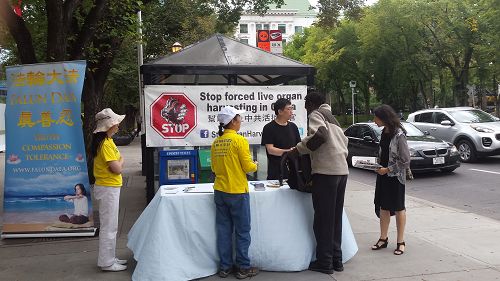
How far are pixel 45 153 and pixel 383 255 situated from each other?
4.64 metres

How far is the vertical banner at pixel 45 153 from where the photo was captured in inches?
248

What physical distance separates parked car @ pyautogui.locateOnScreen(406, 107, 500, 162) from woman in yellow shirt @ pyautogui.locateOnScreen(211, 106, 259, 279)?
10972 mm

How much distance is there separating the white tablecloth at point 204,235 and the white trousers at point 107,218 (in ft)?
0.90

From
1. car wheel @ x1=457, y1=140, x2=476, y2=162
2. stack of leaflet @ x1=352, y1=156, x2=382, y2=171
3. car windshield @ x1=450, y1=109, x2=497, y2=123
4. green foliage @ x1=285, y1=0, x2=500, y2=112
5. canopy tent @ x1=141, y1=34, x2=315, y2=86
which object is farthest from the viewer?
green foliage @ x1=285, y1=0, x2=500, y2=112

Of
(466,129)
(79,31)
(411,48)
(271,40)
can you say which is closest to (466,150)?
(466,129)

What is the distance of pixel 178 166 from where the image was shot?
7.13 m

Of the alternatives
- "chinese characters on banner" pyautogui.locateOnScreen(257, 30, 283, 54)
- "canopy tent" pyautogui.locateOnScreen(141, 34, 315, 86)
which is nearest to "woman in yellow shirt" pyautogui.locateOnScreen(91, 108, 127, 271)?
"canopy tent" pyautogui.locateOnScreen(141, 34, 315, 86)

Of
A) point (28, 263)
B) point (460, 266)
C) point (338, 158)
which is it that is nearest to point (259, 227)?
point (338, 158)

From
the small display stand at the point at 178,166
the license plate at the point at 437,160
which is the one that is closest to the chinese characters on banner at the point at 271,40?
the license plate at the point at 437,160

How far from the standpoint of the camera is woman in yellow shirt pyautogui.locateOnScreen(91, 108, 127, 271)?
4926 mm

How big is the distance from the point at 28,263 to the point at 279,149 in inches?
129

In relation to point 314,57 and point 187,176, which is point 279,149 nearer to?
point 187,176

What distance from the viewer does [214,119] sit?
7.18 meters

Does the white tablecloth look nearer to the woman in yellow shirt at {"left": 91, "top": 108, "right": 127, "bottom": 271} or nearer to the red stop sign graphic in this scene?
the woman in yellow shirt at {"left": 91, "top": 108, "right": 127, "bottom": 271}
